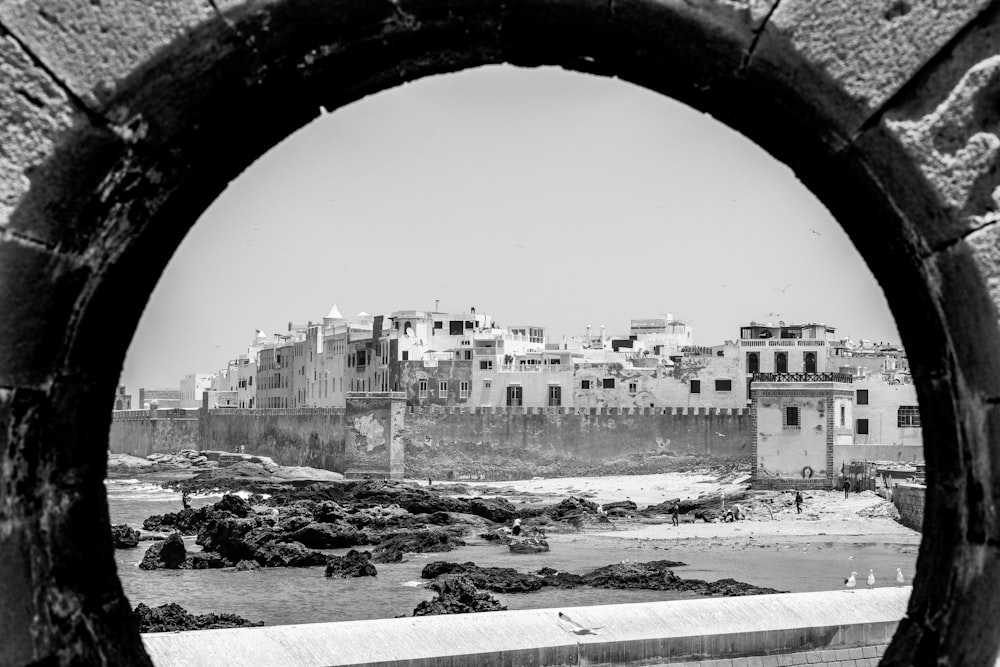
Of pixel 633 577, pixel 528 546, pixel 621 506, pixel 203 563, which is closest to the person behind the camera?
pixel 633 577

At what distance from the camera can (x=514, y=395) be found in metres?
48.6

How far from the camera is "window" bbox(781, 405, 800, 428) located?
112 feet

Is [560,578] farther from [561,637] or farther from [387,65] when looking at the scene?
[387,65]

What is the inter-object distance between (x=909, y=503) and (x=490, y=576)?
10.6 meters

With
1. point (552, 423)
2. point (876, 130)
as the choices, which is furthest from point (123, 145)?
point (552, 423)

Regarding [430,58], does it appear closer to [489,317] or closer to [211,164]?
[211,164]

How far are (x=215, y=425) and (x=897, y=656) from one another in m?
61.1

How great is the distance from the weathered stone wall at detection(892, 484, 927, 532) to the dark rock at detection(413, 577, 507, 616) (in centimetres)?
1069

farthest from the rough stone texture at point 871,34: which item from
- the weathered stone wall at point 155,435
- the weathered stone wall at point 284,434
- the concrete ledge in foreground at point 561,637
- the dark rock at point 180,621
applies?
the weathered stone wall at point 155,435

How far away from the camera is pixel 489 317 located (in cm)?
5738

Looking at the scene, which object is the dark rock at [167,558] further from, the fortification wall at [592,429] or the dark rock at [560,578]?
the fortification wall at [592,429]

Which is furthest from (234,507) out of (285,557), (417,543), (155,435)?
(155,435)

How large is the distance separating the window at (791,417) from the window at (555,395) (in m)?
14.9

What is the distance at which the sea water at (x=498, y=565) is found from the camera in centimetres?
1873
